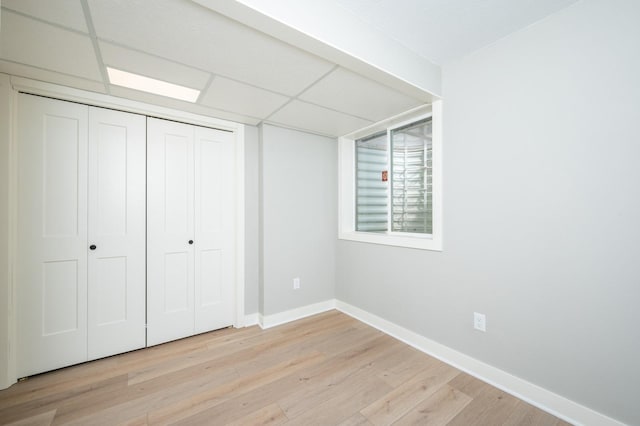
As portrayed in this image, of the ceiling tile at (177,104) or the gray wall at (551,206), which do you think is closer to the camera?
the gray wall at (551,206)

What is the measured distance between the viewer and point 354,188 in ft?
10.9

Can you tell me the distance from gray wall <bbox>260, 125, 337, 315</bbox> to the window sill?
38 centimetres

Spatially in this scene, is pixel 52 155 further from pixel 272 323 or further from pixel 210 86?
pixel 272 323

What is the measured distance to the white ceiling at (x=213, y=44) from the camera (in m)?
1.27

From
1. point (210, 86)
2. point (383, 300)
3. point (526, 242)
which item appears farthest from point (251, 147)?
point (526, 242)

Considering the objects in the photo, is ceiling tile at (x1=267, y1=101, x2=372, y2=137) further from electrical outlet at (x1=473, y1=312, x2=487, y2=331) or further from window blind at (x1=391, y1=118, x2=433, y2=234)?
electrical outlet at (x1=473, y1=312, x2=487, y2=331)

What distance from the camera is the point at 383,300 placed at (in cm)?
265

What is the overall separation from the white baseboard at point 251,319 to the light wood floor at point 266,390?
0.37 meters

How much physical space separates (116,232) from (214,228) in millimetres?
819

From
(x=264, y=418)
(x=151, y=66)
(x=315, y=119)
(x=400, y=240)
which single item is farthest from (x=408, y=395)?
(x=151, y=66)

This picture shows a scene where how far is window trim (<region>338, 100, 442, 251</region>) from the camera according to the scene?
2.13 meters

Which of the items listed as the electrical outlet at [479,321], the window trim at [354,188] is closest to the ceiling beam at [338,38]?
the window trim at [354,188]

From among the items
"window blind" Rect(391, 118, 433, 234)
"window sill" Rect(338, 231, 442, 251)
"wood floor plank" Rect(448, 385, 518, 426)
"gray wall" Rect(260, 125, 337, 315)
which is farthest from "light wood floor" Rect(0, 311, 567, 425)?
"window blind" Rect(391, 118, 433, 234)

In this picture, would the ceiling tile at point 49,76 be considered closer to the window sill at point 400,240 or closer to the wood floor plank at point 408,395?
the window sill at point 400,240
